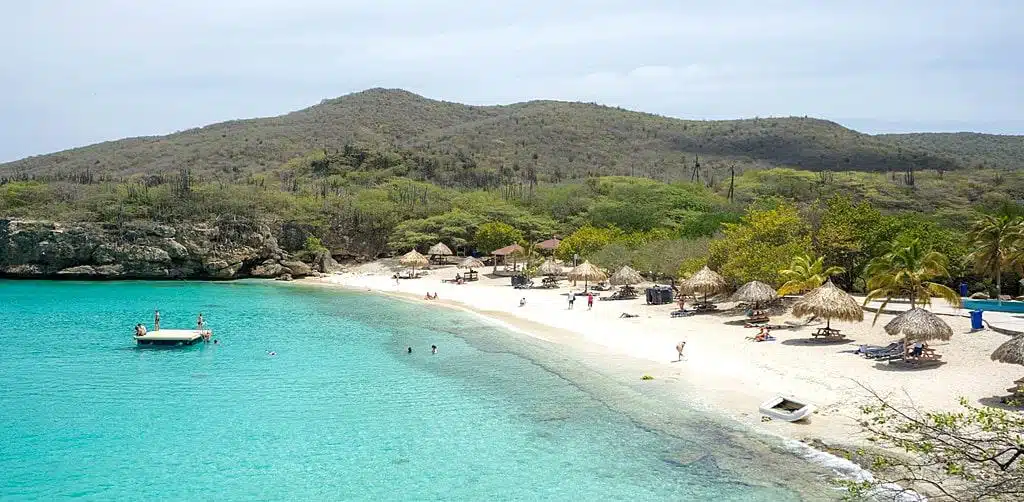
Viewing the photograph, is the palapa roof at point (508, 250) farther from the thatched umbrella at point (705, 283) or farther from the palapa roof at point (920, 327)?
the palapa roof at point (920, 327)

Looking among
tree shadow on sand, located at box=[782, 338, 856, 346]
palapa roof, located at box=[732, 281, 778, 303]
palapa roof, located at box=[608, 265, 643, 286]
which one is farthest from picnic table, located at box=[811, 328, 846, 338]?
palapa roof, located at box=[608, 265, 643, 286]

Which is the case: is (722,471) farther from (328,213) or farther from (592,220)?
(328,213)

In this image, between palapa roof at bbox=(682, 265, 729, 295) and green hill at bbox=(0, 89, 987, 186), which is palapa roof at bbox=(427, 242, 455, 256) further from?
green hill at bbox=(0, 89, 987, 186)

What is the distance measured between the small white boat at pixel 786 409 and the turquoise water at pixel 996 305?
54.8ft

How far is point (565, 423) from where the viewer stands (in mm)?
17297

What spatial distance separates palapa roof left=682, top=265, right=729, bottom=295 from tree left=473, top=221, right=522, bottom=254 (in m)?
25.1

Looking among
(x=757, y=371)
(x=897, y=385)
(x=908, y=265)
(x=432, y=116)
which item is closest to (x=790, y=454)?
(x=897, y=385)

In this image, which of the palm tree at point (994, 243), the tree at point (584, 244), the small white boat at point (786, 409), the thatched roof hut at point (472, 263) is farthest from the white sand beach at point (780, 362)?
the thatched roof hut at point (472, 263)

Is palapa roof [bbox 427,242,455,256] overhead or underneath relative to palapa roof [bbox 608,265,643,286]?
overhead

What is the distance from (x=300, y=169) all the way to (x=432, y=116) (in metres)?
51.8

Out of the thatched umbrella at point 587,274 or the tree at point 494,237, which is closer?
the thatched umbrella at point 587,274

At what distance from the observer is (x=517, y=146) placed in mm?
114062

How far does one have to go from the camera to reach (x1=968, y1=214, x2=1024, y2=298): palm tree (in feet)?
93.0

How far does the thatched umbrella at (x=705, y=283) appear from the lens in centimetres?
3039
